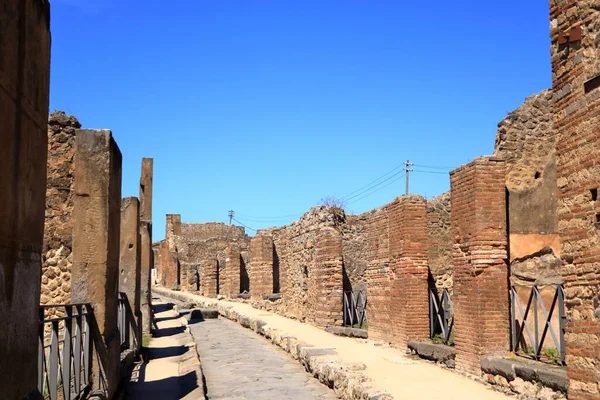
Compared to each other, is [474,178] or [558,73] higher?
[558,73]

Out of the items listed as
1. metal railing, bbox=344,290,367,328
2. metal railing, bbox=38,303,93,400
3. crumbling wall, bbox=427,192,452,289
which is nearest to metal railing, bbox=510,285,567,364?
crumbling wall, bbox=427,192,452,289

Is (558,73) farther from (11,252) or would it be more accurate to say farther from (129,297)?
(129,297)

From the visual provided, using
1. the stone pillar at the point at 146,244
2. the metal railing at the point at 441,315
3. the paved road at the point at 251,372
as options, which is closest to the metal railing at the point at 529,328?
the metal railing at the point at 441,315

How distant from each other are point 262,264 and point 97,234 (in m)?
18.0

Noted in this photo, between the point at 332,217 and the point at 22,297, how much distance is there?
14.1 meters

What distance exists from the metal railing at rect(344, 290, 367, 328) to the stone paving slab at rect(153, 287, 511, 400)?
1058 millimetres

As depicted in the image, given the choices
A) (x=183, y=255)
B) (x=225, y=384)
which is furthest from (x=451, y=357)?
(x=183, y=255)

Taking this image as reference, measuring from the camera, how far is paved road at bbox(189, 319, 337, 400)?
→ 9.02m

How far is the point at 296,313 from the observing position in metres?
19.8

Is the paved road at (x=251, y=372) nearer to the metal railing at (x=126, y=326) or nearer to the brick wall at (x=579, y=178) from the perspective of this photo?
the metal railing at (x=126, y=326)

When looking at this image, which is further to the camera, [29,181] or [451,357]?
[451,357]

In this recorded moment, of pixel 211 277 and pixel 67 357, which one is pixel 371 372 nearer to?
pixel 67 357

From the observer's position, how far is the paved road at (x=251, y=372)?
355 inches

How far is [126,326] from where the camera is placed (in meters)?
11.3
